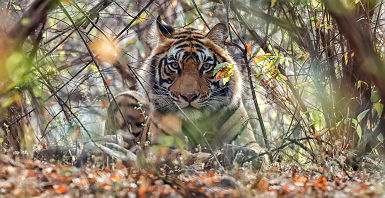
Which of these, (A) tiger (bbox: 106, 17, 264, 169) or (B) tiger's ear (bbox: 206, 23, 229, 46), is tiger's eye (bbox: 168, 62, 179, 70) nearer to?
(A) tiger (bbox: 106, 17, 264, 169)

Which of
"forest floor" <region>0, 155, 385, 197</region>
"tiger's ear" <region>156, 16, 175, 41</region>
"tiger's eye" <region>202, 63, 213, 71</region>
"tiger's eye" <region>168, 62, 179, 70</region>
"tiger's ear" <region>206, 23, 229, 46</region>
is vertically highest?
"tiger's ear" <region>156, 16, 175, 41</region>

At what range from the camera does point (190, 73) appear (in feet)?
18.5

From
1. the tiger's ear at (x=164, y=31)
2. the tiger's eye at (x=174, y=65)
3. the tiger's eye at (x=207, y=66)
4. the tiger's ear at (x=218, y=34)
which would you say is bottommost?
the tiger's eye at (x=207, y=66)

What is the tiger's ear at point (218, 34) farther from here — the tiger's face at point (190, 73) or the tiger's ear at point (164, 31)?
the tiger's ear at point (164, 31)

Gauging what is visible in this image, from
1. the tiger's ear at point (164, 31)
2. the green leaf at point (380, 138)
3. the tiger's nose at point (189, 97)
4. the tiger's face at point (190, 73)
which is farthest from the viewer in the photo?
the tiger's ear at point (164, 31)

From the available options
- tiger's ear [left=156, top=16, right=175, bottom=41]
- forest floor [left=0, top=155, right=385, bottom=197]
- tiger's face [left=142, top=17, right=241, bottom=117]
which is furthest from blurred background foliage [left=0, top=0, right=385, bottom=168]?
forest floor [left=0, top=155, right=385, bottom=197]

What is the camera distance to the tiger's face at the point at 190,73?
5.48 meters

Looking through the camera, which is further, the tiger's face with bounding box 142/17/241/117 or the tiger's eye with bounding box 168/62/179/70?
the tiger's eye with bounding box 168/62/179/70

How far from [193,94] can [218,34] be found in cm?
103

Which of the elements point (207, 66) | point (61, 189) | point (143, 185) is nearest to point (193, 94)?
point (207, 66)

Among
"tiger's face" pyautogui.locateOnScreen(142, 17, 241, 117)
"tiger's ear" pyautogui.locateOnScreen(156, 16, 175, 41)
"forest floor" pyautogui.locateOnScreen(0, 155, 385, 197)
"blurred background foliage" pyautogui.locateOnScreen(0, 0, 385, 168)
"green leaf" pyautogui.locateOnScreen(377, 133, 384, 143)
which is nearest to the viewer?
"forest floor" pyautogui.locateOnScreen(0, 155, 385, 197)

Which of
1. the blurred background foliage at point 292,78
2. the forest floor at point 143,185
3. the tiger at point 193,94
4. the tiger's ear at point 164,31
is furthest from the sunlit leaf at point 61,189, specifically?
the tiger's ear at point 164,31

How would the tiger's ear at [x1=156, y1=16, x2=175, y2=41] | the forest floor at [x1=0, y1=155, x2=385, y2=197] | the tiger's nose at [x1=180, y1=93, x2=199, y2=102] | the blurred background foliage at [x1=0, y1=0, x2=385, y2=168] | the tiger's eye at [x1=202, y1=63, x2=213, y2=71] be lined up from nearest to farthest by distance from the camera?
the forest floor at [x1=0, y1=155, x2=385, y2=197]
the blurred background foliage at [x1=0, y1=0, x2=385, y2=168]
the tiger's nose at [x1=180, y1=93, x2=199, y2=102]
the tiger's eye at [x1=202, y1=63, x2=213, y2=71]
the tiger's ear at [x1=156, y1=16, x2=175, y2=41]

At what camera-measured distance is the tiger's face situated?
5.48m
